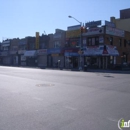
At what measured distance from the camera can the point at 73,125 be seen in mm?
5020

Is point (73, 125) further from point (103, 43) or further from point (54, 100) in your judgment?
point (103, 43)

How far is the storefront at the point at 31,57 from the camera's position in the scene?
164 feet

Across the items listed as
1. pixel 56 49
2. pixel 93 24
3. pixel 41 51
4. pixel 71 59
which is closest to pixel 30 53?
pixel 41 51

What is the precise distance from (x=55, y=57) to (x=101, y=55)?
45.7 ft

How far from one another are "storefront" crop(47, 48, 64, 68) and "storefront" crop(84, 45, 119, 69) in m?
7.19

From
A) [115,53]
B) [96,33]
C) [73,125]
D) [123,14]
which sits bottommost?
[73,125]

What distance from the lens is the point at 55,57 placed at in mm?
45750

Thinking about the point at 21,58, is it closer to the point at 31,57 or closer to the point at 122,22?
the point at 31,57

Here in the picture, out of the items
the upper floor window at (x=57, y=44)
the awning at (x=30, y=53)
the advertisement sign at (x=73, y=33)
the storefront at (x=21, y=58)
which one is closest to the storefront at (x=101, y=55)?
the advertisement sign at (x=73, y=33)

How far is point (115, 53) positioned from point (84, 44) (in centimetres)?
661

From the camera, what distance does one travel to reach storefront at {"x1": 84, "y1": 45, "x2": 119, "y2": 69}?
114 ft

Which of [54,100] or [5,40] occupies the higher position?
→ [5,40]

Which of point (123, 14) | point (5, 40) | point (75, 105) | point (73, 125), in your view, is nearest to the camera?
point (73, 125)

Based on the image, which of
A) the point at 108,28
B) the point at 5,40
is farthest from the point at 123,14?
the point at 5,40
